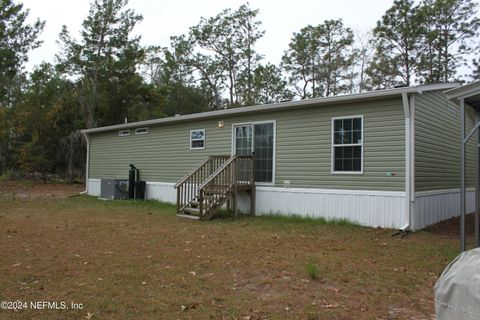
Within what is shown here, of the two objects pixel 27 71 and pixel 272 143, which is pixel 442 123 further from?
pixel 27 71

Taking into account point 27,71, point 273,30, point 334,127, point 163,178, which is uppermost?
point 273,30

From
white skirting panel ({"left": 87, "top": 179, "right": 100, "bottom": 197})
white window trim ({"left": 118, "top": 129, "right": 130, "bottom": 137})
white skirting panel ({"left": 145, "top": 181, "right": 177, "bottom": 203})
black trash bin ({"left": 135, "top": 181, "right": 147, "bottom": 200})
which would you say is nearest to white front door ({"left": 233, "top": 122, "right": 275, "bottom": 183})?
white skirting panel ({"left": 145, "top": 181, "right": 177, "bottom": 203})

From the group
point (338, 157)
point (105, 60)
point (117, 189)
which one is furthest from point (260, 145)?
point (105, 60)

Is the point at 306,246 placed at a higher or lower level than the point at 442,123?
lower

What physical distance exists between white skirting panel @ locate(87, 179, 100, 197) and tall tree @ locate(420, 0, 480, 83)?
1807 centimetres

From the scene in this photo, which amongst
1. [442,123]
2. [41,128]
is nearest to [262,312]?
[442,123]

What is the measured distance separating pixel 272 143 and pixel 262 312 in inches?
267

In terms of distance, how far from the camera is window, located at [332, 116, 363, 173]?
845 cm

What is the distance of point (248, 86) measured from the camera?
99.5 feet

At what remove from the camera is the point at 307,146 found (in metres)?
9.30

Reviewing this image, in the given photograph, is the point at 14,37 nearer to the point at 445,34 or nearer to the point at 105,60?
the point at 105,60

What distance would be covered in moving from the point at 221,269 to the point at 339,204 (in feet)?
14.6

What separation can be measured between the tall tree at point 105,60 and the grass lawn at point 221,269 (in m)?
17.1

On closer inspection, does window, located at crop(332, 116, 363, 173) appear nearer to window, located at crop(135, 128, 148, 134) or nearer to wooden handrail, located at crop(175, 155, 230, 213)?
wooden handrail, located at crop(175, 155, 230, 213)
